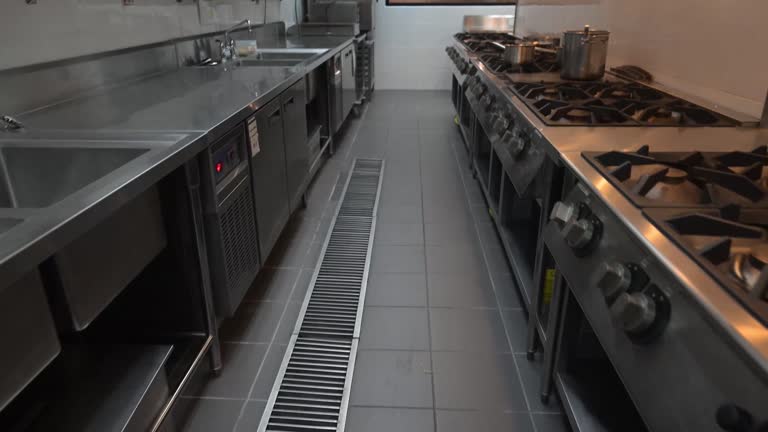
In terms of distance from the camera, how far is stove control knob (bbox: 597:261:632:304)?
3.02 ft

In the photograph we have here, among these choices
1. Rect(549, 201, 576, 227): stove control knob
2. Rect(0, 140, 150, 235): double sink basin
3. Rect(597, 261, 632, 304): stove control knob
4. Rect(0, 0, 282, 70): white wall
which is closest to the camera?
Rect(597, 261, 632, 304): stove control knob

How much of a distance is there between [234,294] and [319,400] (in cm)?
50

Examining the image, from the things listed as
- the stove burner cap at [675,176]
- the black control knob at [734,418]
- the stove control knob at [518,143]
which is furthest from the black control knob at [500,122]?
the black control knob at [734,418]

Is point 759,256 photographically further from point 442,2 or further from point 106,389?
point 442,2

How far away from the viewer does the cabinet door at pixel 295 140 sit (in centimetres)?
269

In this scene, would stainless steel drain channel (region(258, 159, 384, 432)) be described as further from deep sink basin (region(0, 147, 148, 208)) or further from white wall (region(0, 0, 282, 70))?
white wall (region(0, 0, 282, 70))

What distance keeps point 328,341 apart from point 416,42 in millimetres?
5976

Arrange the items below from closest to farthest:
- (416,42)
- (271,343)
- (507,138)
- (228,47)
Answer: (271,343) → (507,138) → (228,47) → (416,42)

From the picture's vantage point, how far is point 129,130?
156 cm

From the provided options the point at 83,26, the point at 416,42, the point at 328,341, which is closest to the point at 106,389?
the point at 328,341

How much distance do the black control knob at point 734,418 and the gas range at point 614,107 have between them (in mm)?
1140

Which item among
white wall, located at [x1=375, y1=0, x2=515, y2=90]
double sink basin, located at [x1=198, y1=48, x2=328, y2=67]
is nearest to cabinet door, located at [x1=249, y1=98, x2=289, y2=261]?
double sink basin, located at [x1=198, y1=48, x2=328, y2=67]

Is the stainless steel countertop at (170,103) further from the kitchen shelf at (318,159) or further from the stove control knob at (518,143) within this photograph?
A: the stove control knob at (518,143)

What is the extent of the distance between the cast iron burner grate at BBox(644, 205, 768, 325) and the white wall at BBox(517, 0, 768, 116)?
2.99 ft
